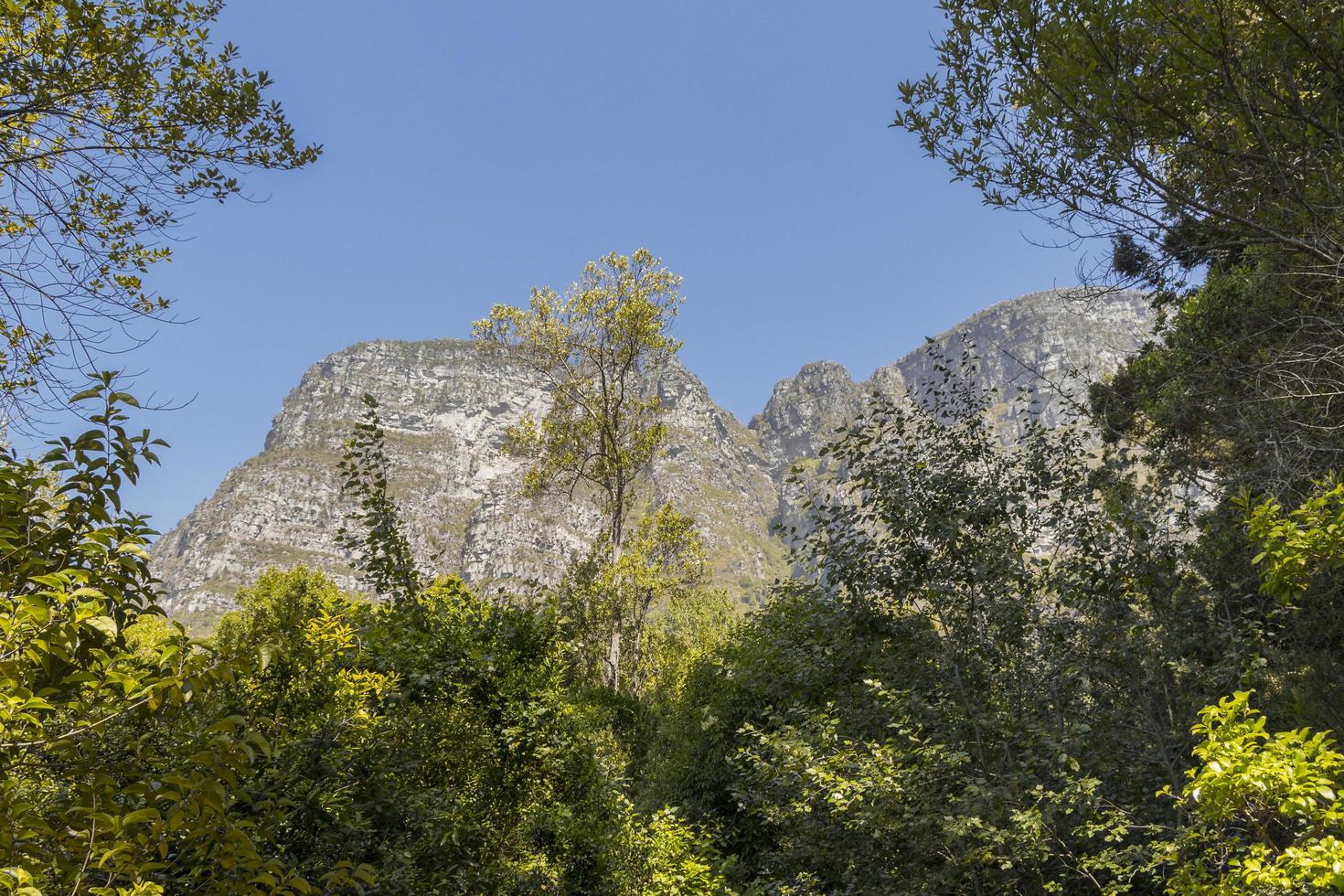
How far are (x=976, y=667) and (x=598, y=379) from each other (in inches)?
510

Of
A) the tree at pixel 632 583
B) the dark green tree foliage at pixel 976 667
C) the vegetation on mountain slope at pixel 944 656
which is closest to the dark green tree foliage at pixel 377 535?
the vegetation on mountain slope at pixel 944 656

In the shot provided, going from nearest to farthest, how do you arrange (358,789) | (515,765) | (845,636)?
(358,789), (515,765), (845,636)

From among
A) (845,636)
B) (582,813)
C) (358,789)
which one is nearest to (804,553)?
(845,636)

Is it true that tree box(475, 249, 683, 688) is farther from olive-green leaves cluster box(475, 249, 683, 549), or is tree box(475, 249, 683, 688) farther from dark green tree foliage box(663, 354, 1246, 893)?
dark green tree foliage box(663, 354, 1246, 893)

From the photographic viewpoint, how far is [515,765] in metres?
5.92

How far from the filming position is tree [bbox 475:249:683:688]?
1678 centimetres

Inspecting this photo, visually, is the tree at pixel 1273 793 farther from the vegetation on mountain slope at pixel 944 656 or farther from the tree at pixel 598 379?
the tree at pixel 598 379

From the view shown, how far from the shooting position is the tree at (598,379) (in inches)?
661

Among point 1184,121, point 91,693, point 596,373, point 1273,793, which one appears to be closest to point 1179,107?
point 1184,121

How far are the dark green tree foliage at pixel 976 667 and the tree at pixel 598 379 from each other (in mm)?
9868

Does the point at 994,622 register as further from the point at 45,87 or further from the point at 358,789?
the point at 45,87

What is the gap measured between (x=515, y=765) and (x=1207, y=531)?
797 cm

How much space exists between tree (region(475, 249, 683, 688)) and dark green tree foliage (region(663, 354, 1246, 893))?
32.4 ft

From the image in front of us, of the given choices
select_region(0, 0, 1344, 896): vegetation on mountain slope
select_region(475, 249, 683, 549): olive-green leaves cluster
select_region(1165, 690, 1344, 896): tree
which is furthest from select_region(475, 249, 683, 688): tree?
select_region(1165, 690, 1344, 896): tree
